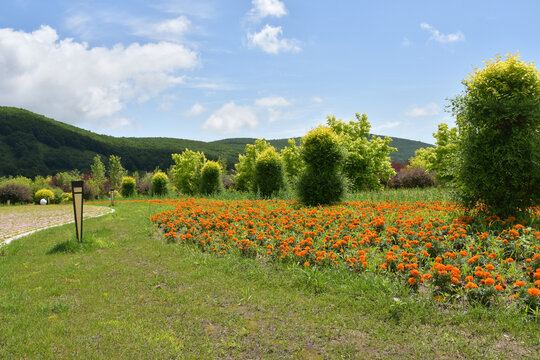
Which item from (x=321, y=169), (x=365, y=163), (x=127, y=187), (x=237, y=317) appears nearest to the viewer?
(x=237, y=317)

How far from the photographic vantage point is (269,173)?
17.2 m

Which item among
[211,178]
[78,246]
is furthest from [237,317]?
[211,178]

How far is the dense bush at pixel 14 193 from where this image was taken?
22.3m

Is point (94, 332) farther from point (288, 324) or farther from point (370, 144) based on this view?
point (370, 144)

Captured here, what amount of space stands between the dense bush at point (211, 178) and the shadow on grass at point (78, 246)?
50.8 feet

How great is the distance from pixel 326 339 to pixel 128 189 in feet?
97.8

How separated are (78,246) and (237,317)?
5.22m

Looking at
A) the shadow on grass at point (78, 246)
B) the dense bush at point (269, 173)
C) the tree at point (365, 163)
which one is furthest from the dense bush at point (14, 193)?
the tree at point (365, 163)

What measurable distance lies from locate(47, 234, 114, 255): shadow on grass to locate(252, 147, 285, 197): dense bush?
1053 cm

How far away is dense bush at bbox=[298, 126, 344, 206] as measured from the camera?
11648mm

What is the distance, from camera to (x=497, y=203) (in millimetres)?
6922

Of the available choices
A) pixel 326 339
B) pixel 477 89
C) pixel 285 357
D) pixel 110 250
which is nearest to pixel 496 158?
pixel 477 89

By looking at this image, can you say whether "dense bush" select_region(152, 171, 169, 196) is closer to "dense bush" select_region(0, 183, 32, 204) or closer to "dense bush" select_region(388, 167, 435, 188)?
"dense bush" select_region(0, 183, 32, 204)

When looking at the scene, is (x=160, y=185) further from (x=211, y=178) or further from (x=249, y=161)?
(x=249, y=161)
